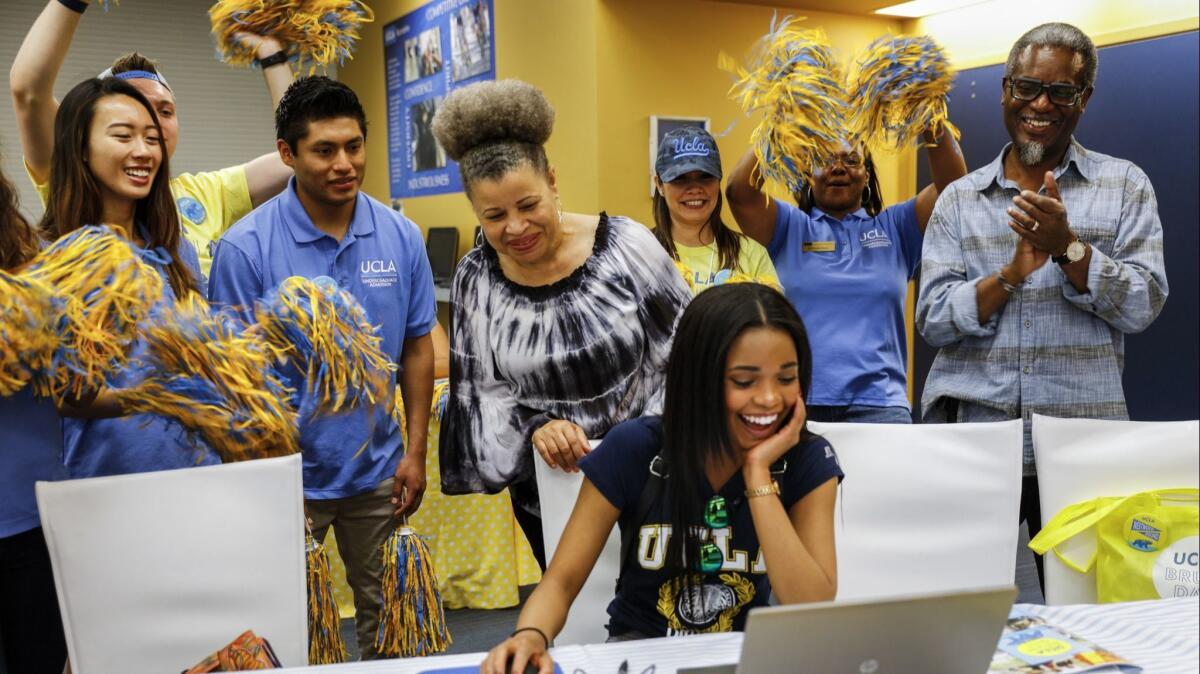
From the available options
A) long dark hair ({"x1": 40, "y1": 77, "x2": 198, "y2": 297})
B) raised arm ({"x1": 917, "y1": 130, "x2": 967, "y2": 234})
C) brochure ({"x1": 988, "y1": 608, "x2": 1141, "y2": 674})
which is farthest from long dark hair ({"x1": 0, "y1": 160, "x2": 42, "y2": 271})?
raised arm ({"x1": 917, "y1": 130, "x2": 967, "y2": 234})

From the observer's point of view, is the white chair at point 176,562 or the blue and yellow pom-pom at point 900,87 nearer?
the white chair at point 176,562

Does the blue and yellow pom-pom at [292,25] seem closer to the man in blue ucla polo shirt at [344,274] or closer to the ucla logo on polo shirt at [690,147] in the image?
the man in blue ucla polo shirt at [344,274]

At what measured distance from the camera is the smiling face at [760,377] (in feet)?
4.96

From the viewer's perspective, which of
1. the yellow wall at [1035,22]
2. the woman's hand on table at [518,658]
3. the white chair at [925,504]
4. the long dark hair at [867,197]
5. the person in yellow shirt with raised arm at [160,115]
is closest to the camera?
the woman's hand on table at [518,658]

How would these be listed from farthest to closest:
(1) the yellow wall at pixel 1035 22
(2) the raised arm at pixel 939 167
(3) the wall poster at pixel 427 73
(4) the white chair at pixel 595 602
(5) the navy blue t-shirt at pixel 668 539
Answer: (3) the wall poster at pixel 427 73, (1) the yellow wall at pixel 1035 22, (2) the raised arm at pixel 939 167, (4) the white chair at pixel 595 602, (5) the navy blue t-shirt at pixel 668 539

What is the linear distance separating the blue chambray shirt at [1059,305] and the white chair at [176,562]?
1.54 m

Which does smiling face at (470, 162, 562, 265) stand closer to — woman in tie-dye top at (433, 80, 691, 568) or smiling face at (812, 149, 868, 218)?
woman in tie-dye top at (433, 80, 691, 568)

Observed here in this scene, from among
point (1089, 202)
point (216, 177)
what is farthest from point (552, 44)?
point (1089, 202)

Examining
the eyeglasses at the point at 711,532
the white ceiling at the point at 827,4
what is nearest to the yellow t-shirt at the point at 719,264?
the eyeglasses at the point at 711,532

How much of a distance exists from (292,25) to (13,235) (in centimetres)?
109

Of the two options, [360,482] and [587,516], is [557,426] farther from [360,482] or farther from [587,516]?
[360,482]

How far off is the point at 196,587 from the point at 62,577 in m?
0.21

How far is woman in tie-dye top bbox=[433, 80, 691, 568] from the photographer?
1857 mm

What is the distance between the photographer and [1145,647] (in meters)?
1.39
